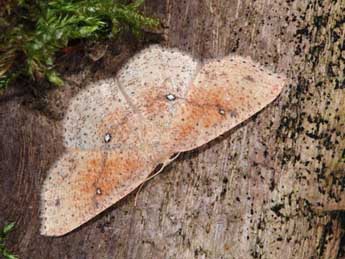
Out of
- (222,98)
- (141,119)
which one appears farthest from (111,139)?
(222,98)

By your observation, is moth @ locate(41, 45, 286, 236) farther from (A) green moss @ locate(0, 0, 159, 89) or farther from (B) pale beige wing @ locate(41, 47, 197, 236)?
(A) green moss @ locate(0, 0, 159, 89)

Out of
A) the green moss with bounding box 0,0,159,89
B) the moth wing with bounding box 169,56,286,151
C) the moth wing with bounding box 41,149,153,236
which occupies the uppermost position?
the green moss with bounding box 0,0,159,89

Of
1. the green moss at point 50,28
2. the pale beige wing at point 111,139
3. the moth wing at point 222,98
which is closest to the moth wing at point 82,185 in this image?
the pale beige wing at point 111,139

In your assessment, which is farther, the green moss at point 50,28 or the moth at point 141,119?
the moth at point 141,119

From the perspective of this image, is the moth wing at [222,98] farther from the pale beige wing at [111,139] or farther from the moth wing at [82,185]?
the moth wing at [82,185]

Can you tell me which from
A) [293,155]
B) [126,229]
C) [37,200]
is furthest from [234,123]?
[37,200]

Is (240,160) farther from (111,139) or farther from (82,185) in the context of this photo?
(82,185)

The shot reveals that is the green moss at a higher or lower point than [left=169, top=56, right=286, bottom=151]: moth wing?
higher

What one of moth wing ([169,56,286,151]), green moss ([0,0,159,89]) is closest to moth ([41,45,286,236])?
moth wing ([169,56,286,151])
